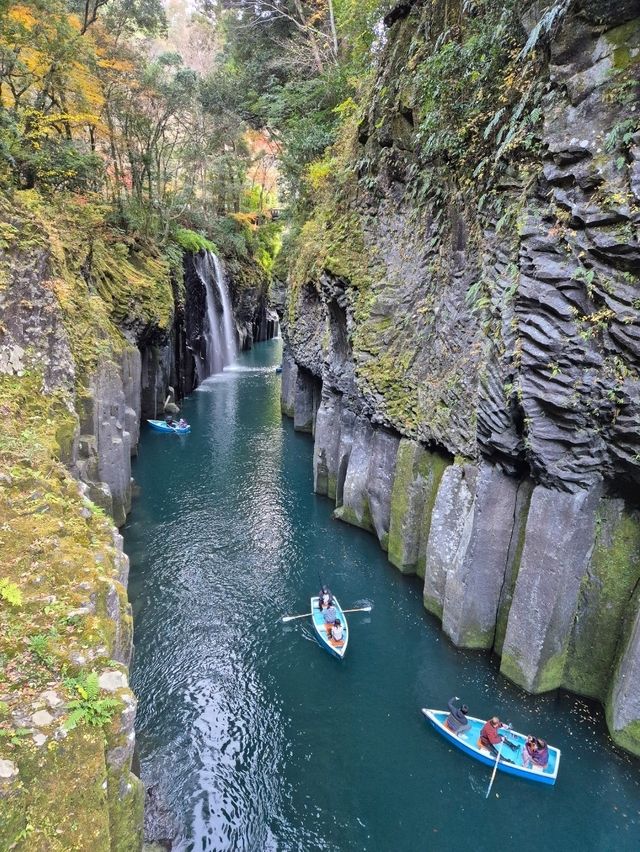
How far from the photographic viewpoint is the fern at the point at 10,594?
6.20 metres

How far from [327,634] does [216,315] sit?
133 ft

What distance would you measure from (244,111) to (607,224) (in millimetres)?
36122

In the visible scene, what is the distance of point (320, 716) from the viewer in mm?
11398

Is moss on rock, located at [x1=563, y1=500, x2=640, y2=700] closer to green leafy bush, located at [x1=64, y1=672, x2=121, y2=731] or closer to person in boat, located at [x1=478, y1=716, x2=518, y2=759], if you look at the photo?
person in boat, located at [x1=478, y1=716, x2=518, y2=759]

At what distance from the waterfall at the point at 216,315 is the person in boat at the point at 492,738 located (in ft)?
129

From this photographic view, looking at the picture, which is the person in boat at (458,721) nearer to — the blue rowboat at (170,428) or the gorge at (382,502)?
the gorge at (382,502)

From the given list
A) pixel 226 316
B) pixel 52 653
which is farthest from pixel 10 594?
pixel 226 316

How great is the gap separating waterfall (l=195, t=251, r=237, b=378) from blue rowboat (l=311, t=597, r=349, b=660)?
34.6 metres

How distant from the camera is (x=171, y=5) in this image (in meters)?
60.3

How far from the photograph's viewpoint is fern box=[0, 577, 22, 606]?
620cm

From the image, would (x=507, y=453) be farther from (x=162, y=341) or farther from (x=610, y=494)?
(x=162, y=341)

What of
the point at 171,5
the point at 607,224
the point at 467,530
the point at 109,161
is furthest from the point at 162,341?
the point at 171,5

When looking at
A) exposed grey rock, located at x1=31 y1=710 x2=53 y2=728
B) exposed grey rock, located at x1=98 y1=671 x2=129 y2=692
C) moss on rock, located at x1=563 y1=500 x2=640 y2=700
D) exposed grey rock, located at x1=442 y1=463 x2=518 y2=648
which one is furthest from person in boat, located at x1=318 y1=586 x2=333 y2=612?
exposed grey rock, located at x1=31 y1=710 x2=53 y2=728

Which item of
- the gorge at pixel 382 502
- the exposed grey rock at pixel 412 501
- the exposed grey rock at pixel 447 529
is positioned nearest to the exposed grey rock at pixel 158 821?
the gorge at pixel 382 502
